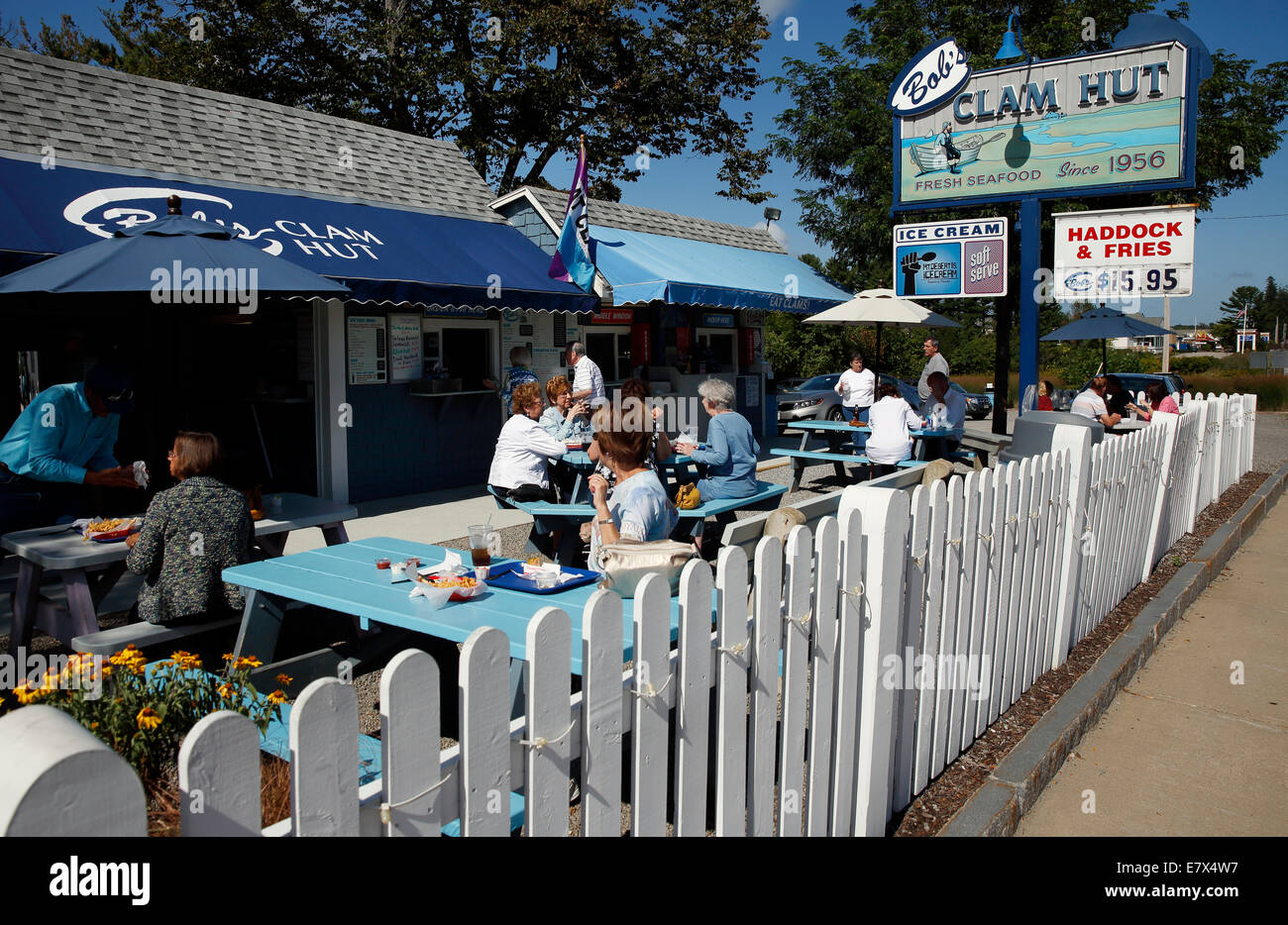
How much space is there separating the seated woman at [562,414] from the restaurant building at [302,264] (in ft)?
6.28

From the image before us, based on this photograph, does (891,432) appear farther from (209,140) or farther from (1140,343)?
(1140,343)

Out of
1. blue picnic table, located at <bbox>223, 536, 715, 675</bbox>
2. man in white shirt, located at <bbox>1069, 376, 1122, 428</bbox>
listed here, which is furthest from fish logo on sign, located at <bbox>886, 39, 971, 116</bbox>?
blue picnic table, located at <bbox>223, 536, 715, 675</bbox>

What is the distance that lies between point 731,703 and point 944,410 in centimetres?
886

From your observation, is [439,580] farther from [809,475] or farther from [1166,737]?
[809,475]

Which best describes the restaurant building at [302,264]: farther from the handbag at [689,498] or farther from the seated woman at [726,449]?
the handbag at [689,498]

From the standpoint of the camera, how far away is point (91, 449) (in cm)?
578

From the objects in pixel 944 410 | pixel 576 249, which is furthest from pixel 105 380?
pixel 944 410

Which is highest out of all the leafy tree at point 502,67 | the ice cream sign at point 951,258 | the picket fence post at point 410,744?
the leafy tree at point 502,67

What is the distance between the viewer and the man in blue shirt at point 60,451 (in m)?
5.42

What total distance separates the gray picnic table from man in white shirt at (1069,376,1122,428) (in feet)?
30.8

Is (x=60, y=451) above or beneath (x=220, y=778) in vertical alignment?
above

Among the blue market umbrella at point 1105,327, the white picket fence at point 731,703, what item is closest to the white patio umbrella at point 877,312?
the blue market umbrella at point 1105,327

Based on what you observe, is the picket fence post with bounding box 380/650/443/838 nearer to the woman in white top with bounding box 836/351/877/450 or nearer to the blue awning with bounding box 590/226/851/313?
the blue awning with bounding box 590/226/851/313

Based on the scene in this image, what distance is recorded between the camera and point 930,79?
10438 mm
